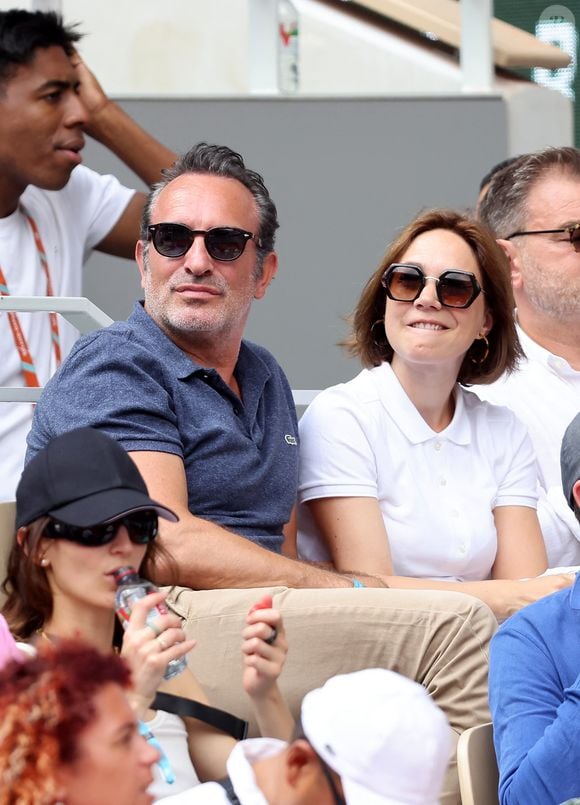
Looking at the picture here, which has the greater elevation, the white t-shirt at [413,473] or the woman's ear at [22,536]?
the woman's ear at [22,536]

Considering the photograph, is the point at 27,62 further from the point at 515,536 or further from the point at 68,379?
the point at 515,536

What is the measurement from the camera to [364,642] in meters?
3.03

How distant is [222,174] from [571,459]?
56.5 inches

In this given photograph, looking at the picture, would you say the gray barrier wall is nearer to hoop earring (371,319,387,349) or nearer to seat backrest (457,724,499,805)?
hoop earring (371,319,387,349)

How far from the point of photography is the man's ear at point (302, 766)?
1.78m

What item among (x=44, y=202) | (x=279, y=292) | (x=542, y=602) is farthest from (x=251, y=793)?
(x=279, y=292)

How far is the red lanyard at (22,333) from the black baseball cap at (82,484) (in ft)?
5.26

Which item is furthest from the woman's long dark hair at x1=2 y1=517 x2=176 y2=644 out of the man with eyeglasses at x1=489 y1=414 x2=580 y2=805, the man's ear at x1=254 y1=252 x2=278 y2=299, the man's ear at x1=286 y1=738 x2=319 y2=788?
the man's ear at x1=254 y1=252 x2=278 y2=299

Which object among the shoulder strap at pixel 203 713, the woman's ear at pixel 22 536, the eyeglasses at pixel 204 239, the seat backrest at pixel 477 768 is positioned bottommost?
the seat backrest at pixel 477 768

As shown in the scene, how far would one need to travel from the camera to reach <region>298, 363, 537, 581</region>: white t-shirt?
3.65 meters

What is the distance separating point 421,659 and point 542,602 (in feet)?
1.26

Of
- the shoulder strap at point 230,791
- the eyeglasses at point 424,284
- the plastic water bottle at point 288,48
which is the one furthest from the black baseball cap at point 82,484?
the plastic water bottle at point 288,48

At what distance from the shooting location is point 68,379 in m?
3.41

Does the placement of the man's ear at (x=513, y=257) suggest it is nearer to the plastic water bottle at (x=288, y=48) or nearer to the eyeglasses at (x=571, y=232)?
the eyeglasses at (x=571, y=232)
